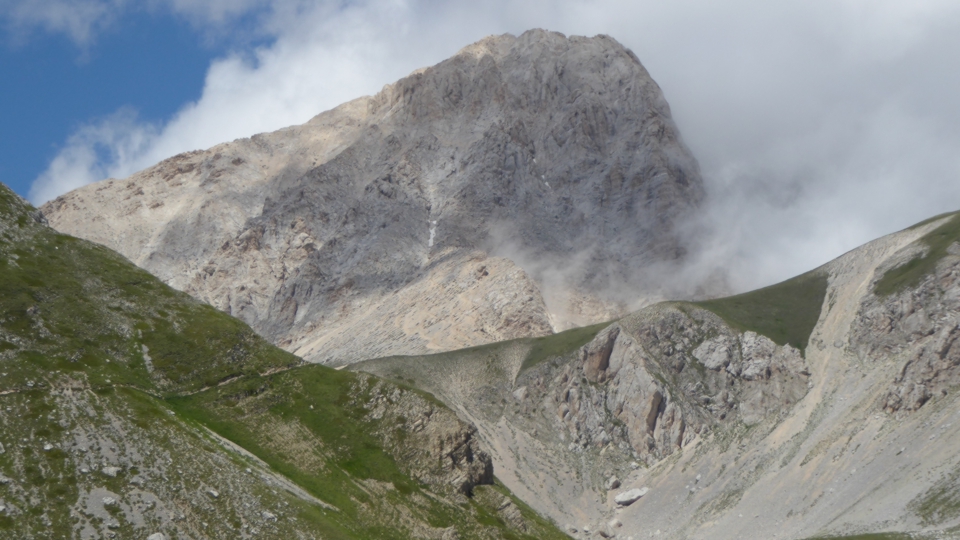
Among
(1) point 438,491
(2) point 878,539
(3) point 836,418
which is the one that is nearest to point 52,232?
(1) point 438,491

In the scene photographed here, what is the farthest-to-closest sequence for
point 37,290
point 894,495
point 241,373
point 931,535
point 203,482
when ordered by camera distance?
point 894,495 → point 931,535 → point 241,373 → point 37,290 → point 203,482

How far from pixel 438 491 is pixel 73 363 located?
4304cm

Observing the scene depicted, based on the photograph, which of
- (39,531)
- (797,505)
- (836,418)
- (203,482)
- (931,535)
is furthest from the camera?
(836,418)

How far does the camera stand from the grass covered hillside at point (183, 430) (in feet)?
252

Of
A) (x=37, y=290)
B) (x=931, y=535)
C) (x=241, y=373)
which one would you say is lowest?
(x=931, y=535)

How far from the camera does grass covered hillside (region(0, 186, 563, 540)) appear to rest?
7669 cm

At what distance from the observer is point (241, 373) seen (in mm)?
113812

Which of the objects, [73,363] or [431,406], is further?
[431,406]

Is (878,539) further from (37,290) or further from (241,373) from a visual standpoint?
(37,290)

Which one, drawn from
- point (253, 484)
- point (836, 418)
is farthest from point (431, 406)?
point (836, 418)

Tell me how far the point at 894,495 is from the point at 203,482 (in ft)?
415

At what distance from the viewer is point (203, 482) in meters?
83.4

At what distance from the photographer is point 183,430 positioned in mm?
90688

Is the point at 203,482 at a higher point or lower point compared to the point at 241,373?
lower
